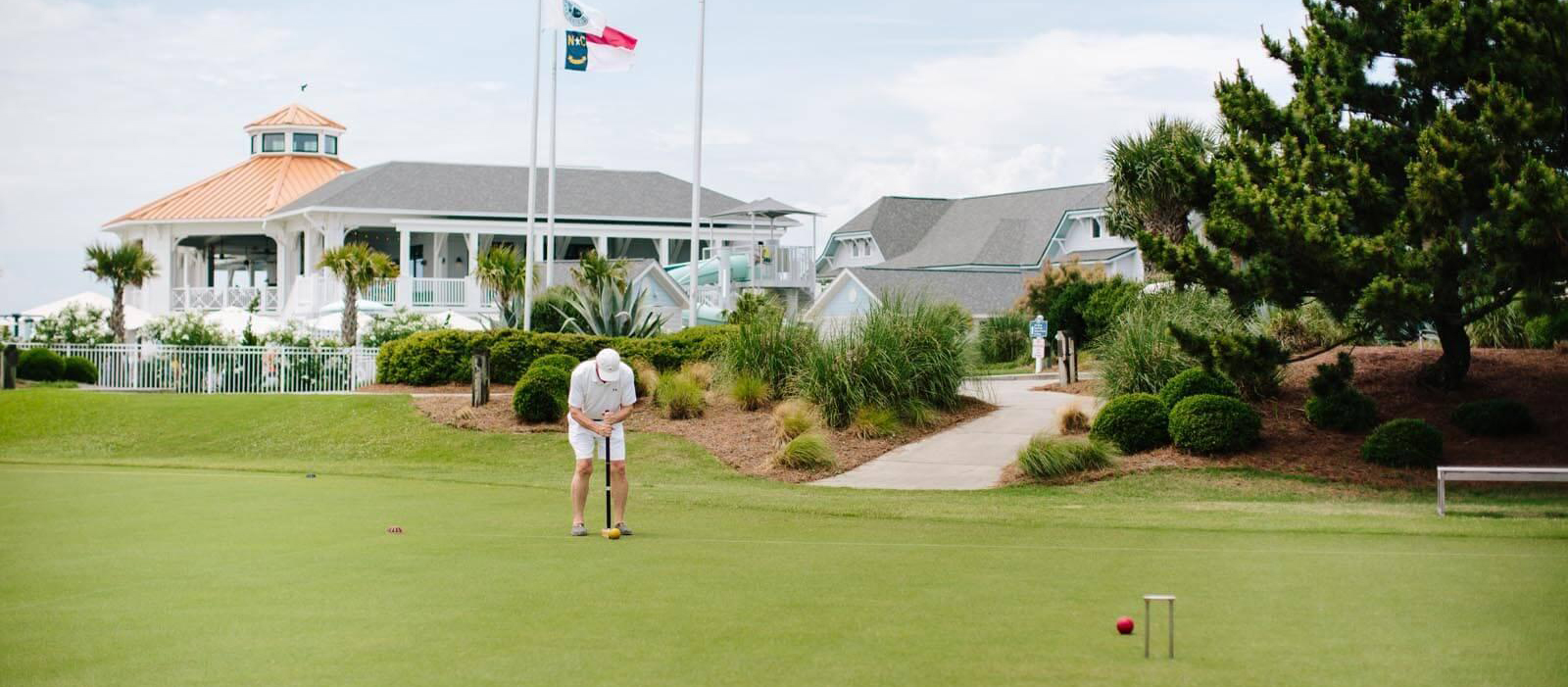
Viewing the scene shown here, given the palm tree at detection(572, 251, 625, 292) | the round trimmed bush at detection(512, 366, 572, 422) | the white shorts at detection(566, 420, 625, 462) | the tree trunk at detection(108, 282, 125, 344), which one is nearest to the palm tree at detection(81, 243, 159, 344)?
the tree trunk at detection(108, 282, 125, 344)

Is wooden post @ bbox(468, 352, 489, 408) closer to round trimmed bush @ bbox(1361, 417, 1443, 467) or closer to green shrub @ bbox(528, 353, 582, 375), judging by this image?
green shrub @ bbox(528, 353, 582, 375)

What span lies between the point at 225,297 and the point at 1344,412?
46904 millimetres

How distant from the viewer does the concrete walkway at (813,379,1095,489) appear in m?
20.7

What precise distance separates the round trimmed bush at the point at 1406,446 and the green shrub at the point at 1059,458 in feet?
11.3

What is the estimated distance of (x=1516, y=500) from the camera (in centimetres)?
1716

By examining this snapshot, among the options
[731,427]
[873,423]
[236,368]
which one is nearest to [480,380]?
[731,427]

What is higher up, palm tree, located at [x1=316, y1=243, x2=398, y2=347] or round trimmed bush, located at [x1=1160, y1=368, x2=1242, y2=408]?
palm tree, located at [x1=316, y1=243, x2=398, y2=347]

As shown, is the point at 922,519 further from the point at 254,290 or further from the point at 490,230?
the point at 254,290

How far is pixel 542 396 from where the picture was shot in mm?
25531

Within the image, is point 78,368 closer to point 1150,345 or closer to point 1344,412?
point 1150,345

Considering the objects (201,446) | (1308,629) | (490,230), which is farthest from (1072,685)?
(490,230)

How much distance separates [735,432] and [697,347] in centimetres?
564

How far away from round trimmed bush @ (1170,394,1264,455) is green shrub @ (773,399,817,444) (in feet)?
18.1

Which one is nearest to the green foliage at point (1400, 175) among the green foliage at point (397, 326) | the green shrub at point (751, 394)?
the green shrub at point (751, 394)
